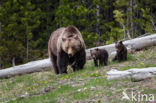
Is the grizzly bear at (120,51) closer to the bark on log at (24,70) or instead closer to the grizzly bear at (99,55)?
the grizzly bear at (99,55)

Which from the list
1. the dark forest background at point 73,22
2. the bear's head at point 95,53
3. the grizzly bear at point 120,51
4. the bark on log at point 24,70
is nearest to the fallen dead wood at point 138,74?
the bear's head at point 95,53

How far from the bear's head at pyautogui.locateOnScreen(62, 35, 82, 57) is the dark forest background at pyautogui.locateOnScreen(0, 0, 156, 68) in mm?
6592

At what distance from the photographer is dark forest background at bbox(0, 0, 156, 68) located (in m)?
16.2

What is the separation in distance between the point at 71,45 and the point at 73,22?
846 centimetres

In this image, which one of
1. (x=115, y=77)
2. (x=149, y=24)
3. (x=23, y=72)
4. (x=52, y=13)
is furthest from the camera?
(x=52, y=13)

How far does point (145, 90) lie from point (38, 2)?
23177mm

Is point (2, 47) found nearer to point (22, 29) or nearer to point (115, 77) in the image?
point (22, 29)

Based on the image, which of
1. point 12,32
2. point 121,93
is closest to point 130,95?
point 121,93

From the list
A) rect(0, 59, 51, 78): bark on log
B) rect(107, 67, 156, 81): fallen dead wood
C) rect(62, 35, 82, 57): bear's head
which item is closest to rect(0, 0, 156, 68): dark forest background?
rect(0, 59, 51, 78): bark on log

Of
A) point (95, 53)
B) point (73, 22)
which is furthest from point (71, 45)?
point (73, 22)

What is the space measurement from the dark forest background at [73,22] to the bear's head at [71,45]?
6592 mm

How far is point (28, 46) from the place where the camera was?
21703 mm

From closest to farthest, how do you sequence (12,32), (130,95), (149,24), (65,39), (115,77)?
(130,95)
(115,77)
(65,39)
(149,24)
(12,32)

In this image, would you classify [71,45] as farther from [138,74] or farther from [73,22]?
[73,22]
